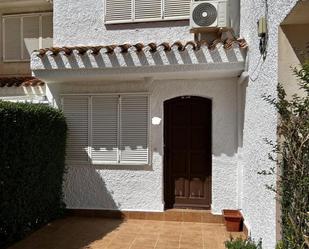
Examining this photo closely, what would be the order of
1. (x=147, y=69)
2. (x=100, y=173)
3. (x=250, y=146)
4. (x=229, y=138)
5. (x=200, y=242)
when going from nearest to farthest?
1. (x=250, y=146)
2. (x=200, y=242)
3. (x=147, y=69)
4. (x=229, y=138)
5. (x=100, y=173)

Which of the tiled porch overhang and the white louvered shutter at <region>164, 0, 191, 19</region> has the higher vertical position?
the white louvered shutter at <region>164, 0, 191, 19</region>

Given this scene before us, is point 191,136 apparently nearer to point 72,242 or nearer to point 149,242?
point 149,242

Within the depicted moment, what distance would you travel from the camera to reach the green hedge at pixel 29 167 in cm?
877

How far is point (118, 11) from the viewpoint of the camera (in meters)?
12.4

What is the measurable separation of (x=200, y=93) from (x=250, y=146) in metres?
3.20

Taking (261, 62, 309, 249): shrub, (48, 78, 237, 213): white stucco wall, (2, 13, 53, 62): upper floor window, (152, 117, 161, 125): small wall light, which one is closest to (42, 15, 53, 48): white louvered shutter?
(2, 13, 53, 62): upper floor window

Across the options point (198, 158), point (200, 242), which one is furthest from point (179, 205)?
point (200, 242)

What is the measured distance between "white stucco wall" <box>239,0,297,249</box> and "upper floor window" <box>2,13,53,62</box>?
30.1ft

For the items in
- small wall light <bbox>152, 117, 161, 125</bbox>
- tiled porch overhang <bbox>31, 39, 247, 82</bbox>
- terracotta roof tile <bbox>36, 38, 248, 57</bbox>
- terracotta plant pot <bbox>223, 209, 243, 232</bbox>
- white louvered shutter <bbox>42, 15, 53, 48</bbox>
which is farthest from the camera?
white louvered shutter <bbox>42, 15, 53, 48</bbox>

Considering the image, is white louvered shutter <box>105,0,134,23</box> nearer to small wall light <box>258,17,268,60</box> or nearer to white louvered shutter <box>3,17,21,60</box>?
white louvered shutter <box>3,17,21,60</box>

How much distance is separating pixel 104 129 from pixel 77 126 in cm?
101

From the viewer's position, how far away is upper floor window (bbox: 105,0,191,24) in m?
12.1

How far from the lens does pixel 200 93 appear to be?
1155 cm

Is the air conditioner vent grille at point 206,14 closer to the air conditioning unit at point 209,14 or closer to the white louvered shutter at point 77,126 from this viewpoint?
the air conditioning unit at point 209,14
